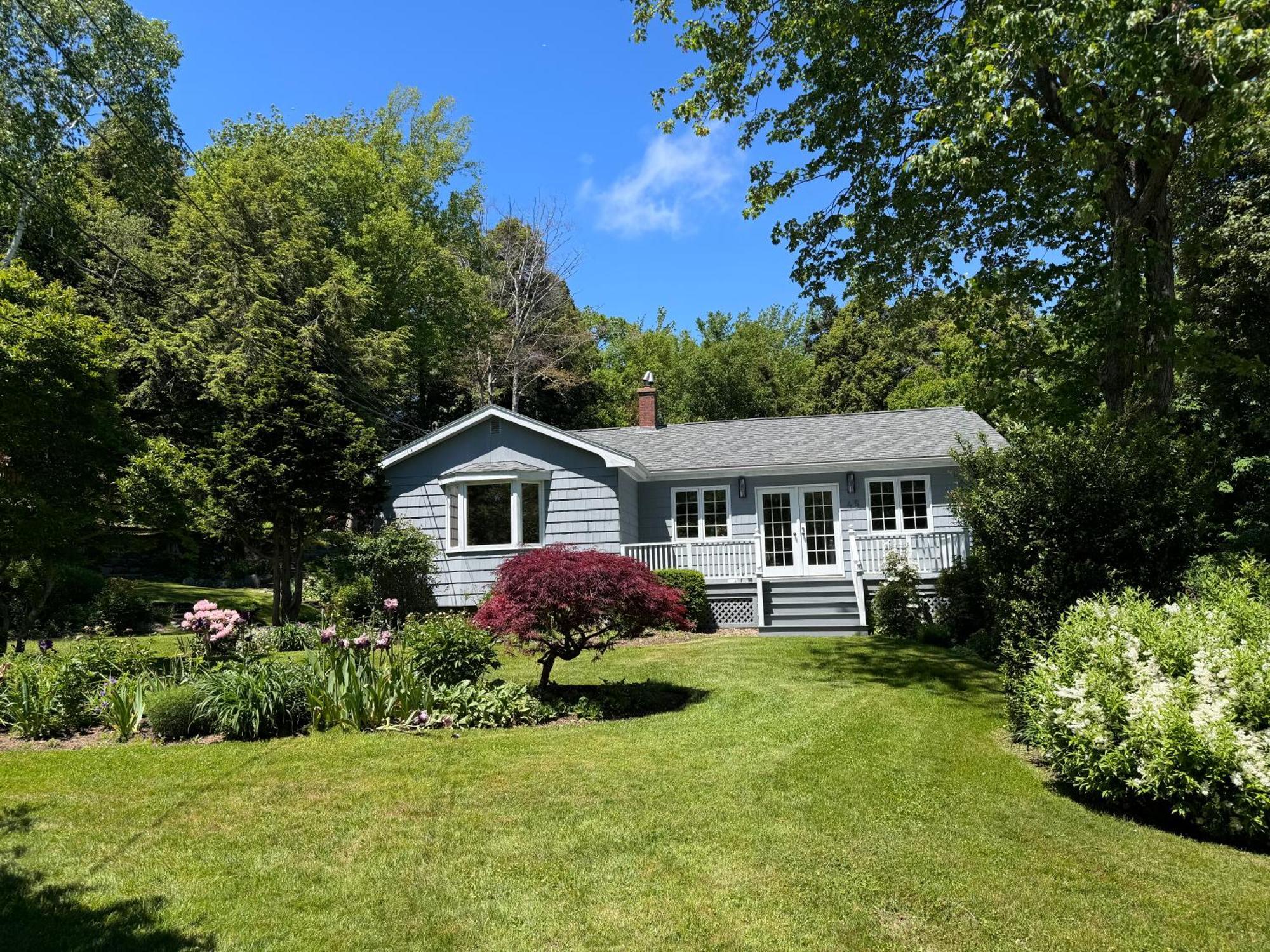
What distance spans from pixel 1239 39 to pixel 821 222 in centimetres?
609

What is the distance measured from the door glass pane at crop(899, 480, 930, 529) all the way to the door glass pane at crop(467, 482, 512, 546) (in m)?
8.81

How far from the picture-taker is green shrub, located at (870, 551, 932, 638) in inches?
553

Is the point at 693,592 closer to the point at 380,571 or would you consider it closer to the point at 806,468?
the point at 806,468

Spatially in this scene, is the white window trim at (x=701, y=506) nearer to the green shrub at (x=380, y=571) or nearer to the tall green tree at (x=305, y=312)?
the green shrub at (x=380, y=571)

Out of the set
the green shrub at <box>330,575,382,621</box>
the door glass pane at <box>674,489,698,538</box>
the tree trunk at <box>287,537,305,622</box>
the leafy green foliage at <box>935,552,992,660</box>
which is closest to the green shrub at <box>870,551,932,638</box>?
the leafy green foliage at <box>935,552,992,660</box>

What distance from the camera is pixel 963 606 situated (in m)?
13.5

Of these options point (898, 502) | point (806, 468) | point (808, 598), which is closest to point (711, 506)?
point (806, 468)

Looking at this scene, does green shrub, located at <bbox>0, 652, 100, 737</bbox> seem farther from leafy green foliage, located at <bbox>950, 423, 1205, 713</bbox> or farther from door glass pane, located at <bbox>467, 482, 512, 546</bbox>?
door glass pane, located at <bbox>467, 482, 512, 546</bbox>

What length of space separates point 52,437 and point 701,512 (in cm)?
1259

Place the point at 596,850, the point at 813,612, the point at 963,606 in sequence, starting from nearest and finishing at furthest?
the point at 596,850, the point at 963,606, the point at 813,612

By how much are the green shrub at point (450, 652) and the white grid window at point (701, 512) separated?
10.1 meters

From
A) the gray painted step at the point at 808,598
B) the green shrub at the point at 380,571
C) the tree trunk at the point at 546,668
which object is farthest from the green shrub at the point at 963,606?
the green shrub at the point at 380,571

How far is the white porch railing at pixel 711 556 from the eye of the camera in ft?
54.6

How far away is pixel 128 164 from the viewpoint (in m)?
25.0
